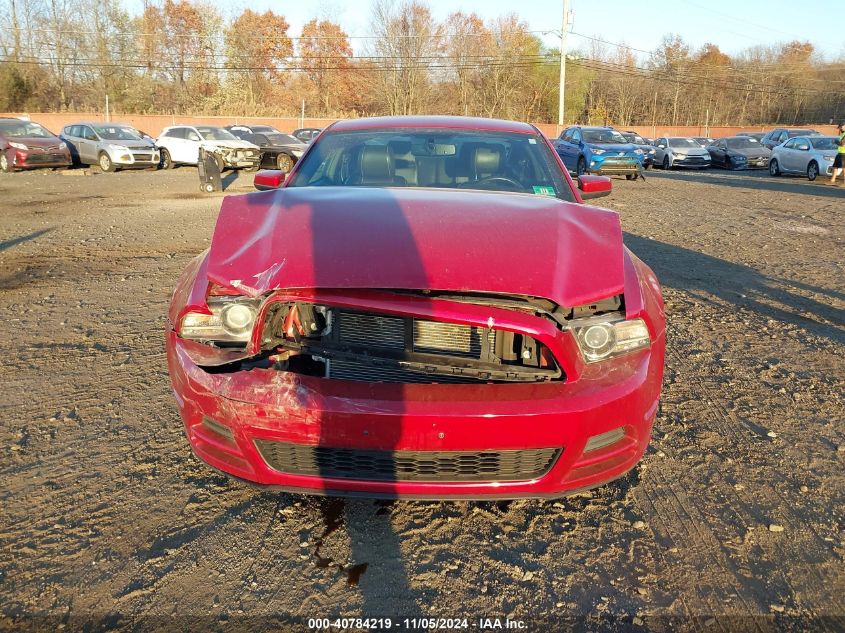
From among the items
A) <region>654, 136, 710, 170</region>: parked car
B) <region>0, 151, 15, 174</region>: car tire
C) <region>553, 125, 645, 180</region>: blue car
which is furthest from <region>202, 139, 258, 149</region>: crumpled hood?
<region>654, 136, 710, 170</region>: parked car

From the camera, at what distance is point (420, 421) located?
2174mm

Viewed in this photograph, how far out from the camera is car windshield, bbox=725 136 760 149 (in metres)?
27.6

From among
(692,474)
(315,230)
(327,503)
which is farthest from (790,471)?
(315,230)

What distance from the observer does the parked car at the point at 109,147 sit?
21.6m

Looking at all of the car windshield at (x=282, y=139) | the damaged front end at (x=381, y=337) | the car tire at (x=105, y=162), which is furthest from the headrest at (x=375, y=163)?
the car tire at (x=105, y=162)

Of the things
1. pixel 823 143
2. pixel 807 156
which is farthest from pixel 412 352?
pixel 823 143

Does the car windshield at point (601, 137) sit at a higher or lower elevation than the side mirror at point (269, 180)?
higher

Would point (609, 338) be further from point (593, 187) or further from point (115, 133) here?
point (115, 133)

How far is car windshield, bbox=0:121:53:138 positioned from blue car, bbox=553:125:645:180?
1690 centimetres

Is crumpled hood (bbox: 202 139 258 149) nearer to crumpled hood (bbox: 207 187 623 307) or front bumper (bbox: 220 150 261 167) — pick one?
front bumper (bbox: 220 150 261 167)

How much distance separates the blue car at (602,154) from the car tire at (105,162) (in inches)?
582

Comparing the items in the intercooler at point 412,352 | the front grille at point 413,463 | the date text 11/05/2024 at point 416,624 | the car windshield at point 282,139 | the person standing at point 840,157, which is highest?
the car windshield at point 282,139

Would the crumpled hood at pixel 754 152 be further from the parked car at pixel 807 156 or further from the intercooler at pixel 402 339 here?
the intercooler at pixel 402 339

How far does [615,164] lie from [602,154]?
507 mm
